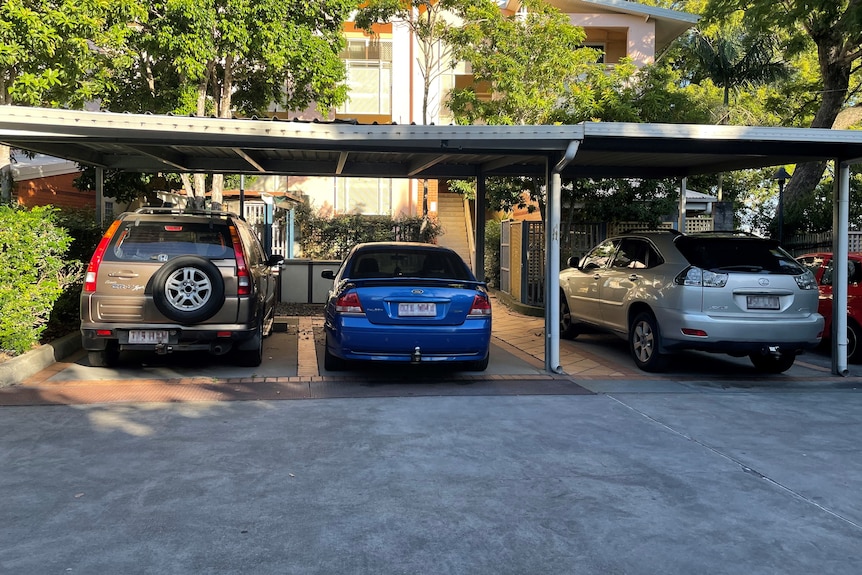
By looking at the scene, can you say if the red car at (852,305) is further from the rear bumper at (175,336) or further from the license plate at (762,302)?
the rear bumper at (175,336)

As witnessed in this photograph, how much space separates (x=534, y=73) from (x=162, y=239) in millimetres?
10812

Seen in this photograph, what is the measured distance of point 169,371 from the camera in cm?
807

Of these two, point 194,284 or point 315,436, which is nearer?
point 315,436

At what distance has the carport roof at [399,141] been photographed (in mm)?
6938

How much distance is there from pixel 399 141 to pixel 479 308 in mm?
2005

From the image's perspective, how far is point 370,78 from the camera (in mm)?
23812

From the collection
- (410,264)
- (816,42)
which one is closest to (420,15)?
(816,42)

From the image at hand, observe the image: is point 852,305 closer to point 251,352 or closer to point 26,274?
point 251,352

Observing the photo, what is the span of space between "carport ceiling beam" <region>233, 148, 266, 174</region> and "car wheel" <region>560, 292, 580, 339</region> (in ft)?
17.2

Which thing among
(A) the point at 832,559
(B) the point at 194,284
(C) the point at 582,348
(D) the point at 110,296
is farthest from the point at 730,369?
(D) the point at 110,296

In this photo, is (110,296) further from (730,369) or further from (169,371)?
(730,369)

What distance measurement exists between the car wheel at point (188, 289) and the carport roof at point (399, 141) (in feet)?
4.37

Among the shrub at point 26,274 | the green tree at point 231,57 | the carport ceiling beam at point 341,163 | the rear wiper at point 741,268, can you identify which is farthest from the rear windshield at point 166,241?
the green tree at point 231,57

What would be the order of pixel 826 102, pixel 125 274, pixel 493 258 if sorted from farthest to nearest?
pixel 493 258, pixel 826 102, pixel 125 274
